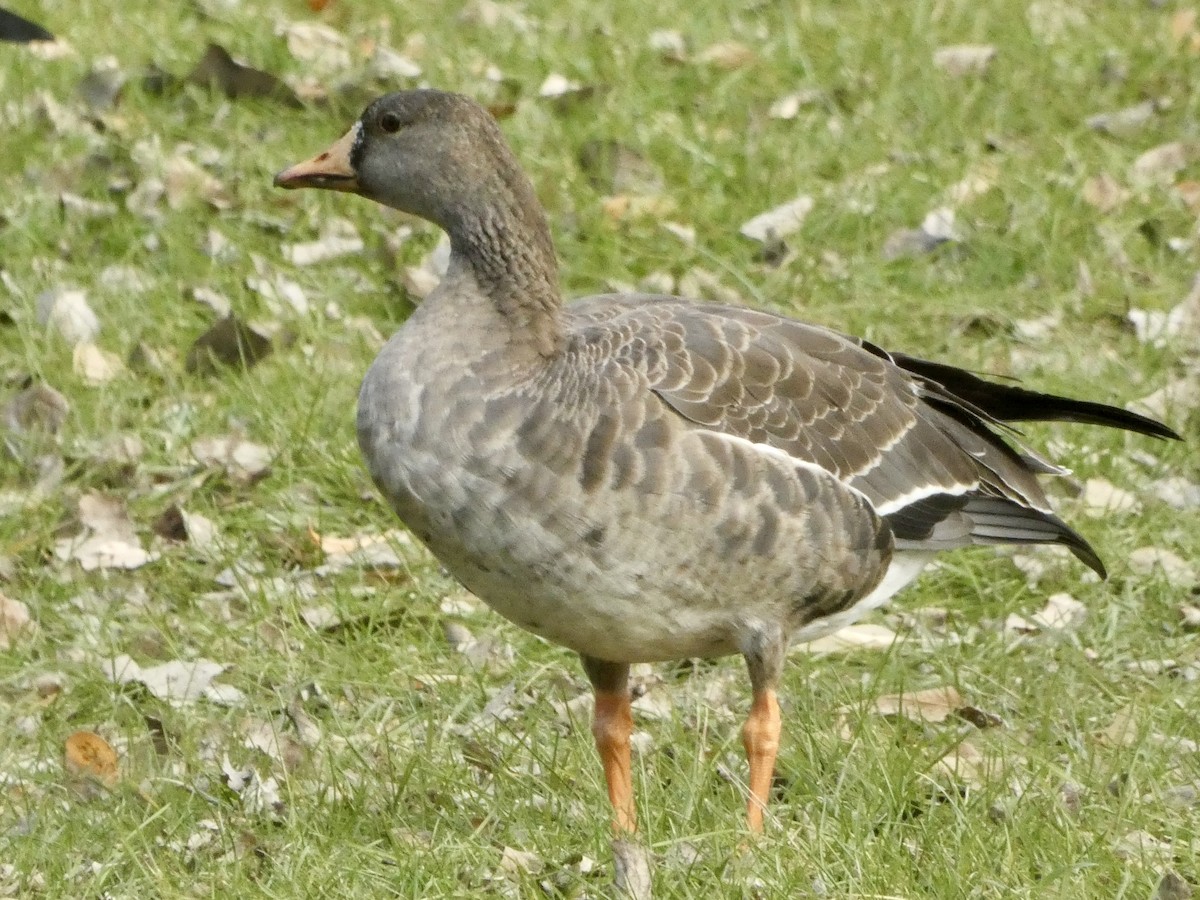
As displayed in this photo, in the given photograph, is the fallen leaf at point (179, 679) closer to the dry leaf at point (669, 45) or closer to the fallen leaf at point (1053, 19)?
the dry leaf at point (669, 45)

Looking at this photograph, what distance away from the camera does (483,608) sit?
5375 mm

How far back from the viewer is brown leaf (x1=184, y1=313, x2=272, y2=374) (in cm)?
635

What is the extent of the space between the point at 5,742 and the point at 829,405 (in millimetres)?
2080

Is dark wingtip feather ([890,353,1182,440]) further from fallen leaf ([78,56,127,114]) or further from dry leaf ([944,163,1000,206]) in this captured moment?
fallen leaf ([78,56,127,114])

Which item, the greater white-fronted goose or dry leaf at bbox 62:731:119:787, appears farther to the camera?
dry leaf at bbox 62:731:119:787

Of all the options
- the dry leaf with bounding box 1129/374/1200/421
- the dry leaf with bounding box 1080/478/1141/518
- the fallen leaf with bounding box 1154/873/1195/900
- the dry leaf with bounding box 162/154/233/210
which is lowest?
the dry leaf with bounding box 1080/478/1141/518

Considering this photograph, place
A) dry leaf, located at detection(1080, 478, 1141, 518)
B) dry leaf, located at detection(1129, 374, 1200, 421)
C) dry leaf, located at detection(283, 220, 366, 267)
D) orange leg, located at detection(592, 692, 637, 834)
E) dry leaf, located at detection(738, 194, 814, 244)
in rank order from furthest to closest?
dry leaf, located at detection(738, 194, 814, 244), dry leaf, located at detection(283, 220, 366, 267), dry leaf, located at detection(1129, 374, 1200, 421), dry leaf, located at detection(1080, 478, 1141, 518), orange leg, located at detection(592, 692, 637, 834)

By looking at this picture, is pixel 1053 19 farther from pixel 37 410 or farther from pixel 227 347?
pixel 37 410

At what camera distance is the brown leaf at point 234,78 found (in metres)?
7.94

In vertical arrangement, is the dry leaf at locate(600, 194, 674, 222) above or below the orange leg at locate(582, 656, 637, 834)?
below

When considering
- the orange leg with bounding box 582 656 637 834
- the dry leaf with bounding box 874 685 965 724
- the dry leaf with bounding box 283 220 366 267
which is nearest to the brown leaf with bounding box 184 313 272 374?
the dry leaf with bounding box 283 220 366 267

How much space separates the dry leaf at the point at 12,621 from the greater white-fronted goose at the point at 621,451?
1.51 m

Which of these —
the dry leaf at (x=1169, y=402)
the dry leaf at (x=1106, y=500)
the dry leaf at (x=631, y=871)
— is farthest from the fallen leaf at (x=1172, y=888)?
the dry leaf at (x=1169, y=402)

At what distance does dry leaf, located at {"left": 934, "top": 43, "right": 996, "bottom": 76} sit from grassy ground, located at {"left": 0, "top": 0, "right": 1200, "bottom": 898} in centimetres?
6
